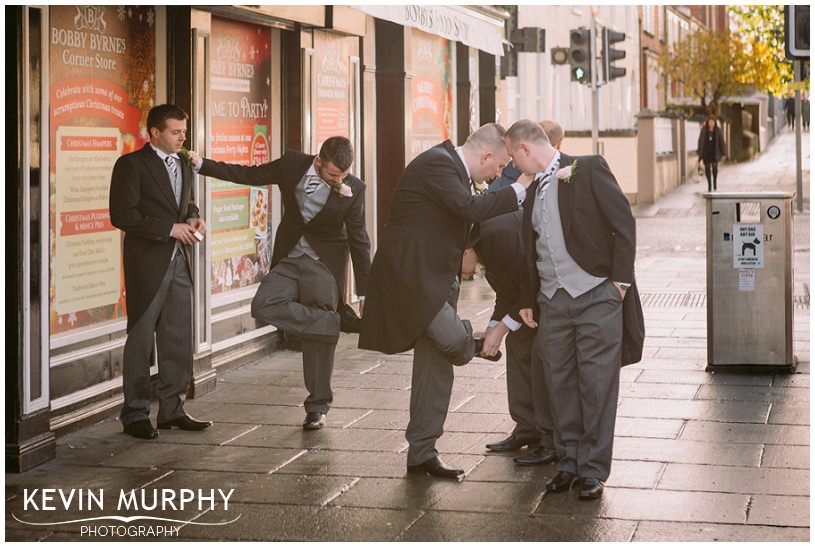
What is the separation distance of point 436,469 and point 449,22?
6.95m

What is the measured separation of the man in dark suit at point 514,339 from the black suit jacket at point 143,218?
1887 mm

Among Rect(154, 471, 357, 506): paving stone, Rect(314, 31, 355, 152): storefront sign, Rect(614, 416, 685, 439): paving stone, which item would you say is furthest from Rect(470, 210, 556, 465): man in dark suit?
Rect(314, 31, 355, 152): storefront sign

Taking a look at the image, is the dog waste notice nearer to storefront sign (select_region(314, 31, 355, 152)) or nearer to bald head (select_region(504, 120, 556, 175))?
bald head (select_region(504, 120, 556, 175))

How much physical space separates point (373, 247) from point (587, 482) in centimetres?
761

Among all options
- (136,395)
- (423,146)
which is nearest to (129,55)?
(136,395)

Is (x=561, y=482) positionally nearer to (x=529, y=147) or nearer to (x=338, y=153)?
(x=529, y=147)

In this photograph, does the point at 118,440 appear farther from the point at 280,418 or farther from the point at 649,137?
the point at 649,137

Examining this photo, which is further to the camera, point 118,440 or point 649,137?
point 649,137

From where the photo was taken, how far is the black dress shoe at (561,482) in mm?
6582

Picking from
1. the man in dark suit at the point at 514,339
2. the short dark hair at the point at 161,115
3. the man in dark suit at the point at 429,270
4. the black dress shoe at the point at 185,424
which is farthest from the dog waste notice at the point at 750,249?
the short dark hair at the point at 161,115

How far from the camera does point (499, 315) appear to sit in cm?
761

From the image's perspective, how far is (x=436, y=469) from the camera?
22.7ft

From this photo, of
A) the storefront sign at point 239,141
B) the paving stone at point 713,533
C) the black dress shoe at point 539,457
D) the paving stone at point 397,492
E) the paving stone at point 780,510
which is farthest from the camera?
the storefront sign at point 239,141

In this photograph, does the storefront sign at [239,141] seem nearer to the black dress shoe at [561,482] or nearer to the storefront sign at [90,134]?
the storefront sign at [90,134]
